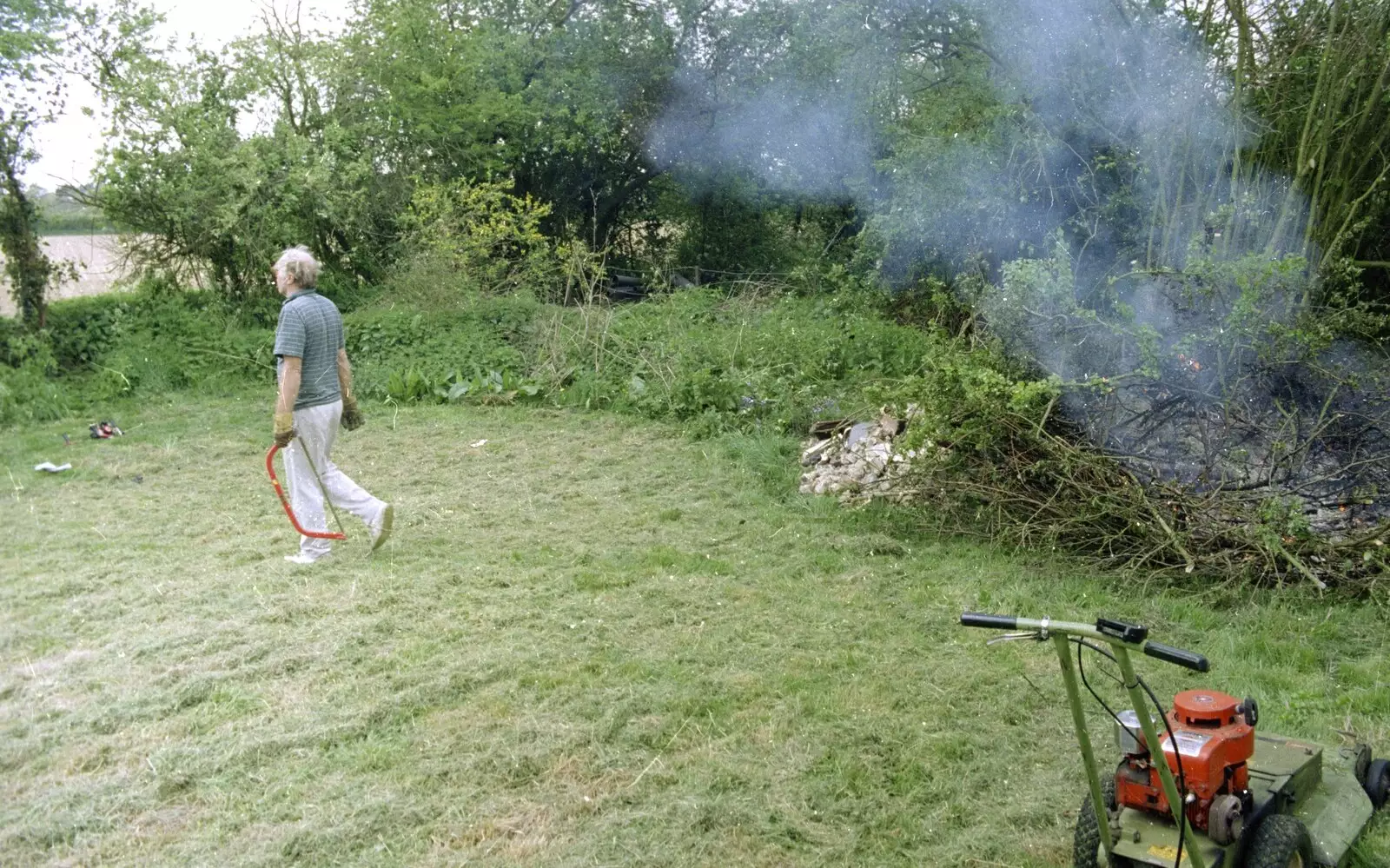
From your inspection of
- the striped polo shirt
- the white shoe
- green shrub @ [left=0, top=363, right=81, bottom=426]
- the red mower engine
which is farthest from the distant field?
the red mower engine

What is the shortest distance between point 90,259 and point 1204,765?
38.0ft

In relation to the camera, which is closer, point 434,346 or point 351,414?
Answer: point 351,414

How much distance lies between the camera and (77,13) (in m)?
11.3

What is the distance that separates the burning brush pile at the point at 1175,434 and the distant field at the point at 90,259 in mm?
8749

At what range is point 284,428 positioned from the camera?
599 centimetres

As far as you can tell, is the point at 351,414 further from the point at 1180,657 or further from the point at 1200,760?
the point at 1180,657

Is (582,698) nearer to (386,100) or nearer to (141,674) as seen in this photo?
(141,674)

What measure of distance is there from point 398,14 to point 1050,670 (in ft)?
37.6

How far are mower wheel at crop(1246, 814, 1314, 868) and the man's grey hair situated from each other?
5.09 meters

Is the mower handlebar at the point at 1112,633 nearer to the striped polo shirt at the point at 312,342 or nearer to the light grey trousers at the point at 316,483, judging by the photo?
the light grey trousers at the point at 316,483

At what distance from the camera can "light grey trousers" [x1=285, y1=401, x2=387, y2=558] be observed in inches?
243

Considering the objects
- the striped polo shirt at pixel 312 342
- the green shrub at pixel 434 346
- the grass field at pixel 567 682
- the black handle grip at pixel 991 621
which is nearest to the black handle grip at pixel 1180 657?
the black handle grip at pixel 991 621

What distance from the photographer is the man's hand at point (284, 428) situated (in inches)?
235

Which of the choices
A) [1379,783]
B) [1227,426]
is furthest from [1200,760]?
[1227,426]
